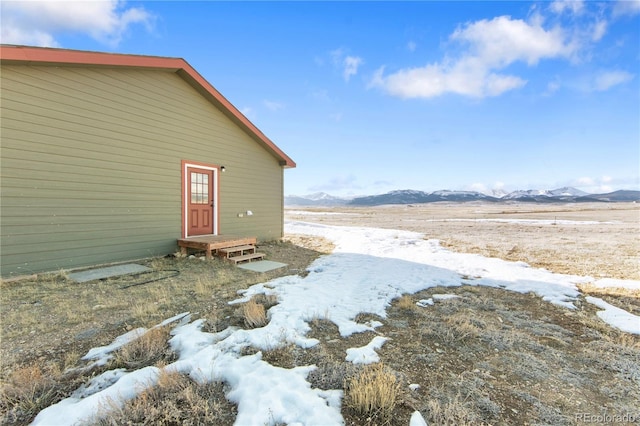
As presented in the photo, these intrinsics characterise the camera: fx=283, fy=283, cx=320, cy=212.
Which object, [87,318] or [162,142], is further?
[162,142]

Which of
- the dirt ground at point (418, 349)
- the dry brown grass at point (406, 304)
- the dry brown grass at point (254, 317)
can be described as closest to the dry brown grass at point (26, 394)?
the dirt ground at point (418, 349)

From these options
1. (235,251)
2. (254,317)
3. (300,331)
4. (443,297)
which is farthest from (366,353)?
(235,251)

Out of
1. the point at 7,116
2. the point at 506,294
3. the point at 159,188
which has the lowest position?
the point at 506,294

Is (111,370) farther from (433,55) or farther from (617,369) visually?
(433,55)

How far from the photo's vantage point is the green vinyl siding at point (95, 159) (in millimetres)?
5098

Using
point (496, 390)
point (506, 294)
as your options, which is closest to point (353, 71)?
point (506, 294)

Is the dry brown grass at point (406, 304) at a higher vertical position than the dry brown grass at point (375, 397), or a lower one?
lower

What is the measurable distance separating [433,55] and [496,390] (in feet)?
53.4

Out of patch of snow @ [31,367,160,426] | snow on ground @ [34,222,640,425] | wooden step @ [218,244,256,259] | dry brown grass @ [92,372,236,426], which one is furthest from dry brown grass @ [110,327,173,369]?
wooden step @ [218,244,256,259]

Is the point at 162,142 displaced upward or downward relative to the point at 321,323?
upward

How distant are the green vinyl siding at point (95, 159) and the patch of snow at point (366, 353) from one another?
619 centimetres

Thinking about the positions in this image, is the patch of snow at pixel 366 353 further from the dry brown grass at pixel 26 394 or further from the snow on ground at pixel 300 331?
the dry brown grass at pixel 26 394

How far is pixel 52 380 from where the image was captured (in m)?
2.32

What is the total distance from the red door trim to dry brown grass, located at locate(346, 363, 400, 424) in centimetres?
705
